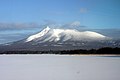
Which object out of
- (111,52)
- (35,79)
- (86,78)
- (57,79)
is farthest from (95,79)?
(111,52)

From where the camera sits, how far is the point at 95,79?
7.42 m

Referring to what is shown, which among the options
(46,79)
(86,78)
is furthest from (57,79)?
(86,78)

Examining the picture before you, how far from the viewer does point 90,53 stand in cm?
3719

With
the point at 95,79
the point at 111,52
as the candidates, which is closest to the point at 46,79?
the point at 95,79

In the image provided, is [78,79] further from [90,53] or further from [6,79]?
[90,53]

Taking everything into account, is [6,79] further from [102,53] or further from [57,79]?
[102,53]

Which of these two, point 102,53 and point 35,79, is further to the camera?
point 102,53

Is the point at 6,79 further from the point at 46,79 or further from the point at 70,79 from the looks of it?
the point at 70,79

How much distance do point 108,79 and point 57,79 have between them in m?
1.45

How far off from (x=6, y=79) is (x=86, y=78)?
7.65 ft

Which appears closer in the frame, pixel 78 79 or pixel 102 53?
pixel 78 79

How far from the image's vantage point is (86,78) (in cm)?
770

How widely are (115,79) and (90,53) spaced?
98.6 ft

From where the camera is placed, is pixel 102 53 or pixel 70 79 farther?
pixel 102 53
